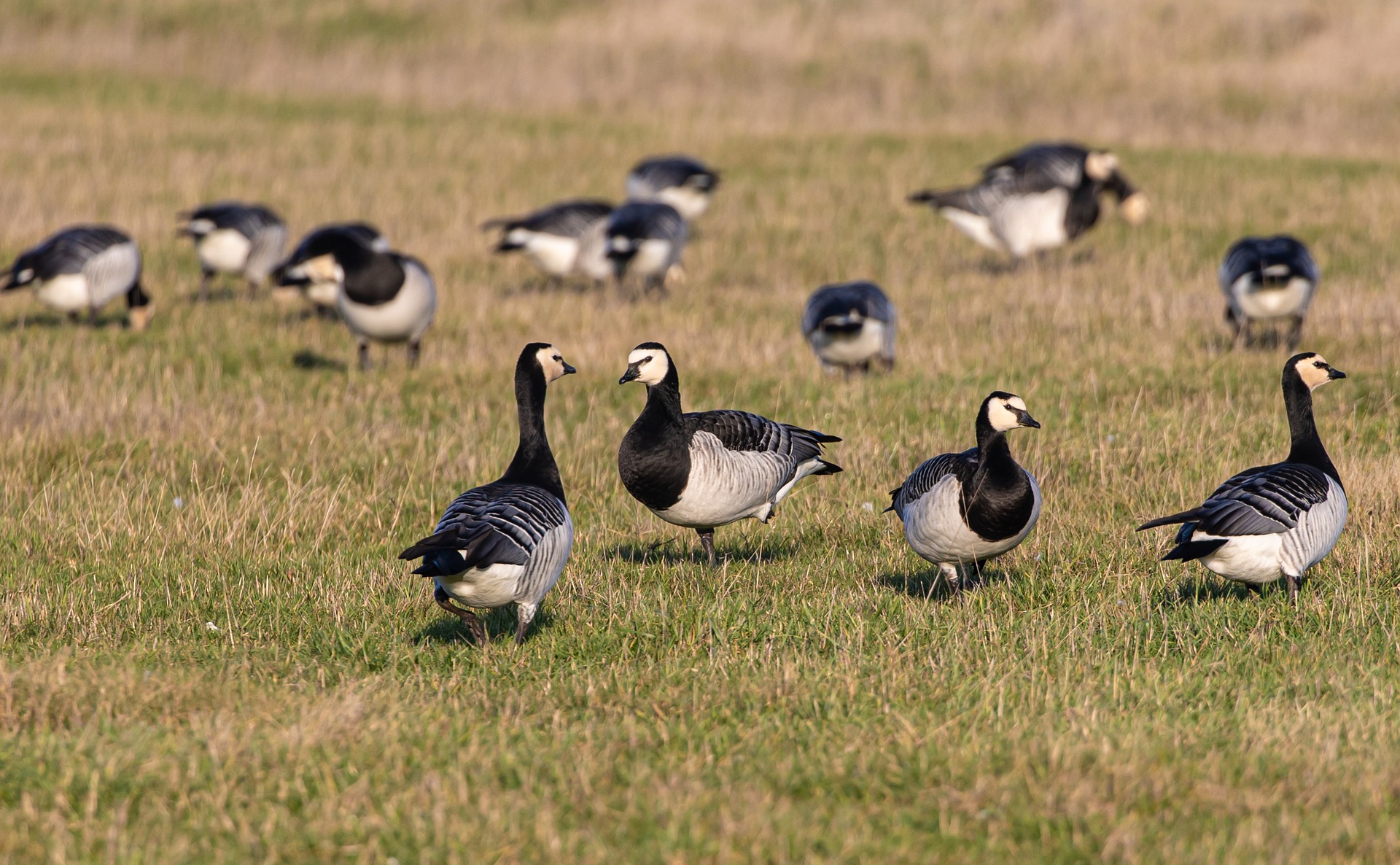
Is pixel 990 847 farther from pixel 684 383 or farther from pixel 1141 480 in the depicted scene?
pixel 684 383

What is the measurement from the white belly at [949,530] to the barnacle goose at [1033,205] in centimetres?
1244

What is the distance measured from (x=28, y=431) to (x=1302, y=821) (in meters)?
10.1

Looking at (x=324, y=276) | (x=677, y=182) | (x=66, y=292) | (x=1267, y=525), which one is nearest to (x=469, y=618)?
(x=1267, y=525)

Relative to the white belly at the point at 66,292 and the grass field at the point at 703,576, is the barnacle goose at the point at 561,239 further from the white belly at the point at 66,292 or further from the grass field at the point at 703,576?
the white belly at the point at 66,292

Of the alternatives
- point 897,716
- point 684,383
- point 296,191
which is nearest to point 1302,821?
point 897,716

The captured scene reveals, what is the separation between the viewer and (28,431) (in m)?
11.4

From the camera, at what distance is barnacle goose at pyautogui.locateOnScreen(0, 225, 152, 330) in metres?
15.6

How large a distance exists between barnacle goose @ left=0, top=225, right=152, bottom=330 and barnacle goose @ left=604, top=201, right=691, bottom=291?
5.70 meters

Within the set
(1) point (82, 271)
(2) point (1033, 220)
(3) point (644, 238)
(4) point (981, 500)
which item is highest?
(2) point (1033, 220)

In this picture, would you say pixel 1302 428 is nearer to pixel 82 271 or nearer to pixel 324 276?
pixel 324 276

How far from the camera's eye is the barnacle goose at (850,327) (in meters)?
12.9

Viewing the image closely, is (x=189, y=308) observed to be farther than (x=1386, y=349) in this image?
Yes

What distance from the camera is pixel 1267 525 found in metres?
6.98

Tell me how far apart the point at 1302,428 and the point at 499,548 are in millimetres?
4971
